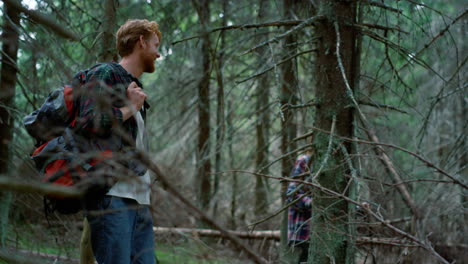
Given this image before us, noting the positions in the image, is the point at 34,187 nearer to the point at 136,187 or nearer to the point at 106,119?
the point at 106,119

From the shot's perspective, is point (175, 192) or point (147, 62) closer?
point (175, 192)

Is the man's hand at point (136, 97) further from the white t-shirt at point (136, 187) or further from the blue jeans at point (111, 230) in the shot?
the blue jeans at point (111, 230)

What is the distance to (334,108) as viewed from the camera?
3.88 m

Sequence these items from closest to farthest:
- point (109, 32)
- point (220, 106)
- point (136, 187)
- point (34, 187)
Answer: point (34, 187) → point (136, 187) → point (109, 32) → point (220, 106)

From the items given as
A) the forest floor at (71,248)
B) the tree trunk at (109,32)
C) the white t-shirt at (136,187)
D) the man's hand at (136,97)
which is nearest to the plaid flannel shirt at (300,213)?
the forest floor at (71,248)

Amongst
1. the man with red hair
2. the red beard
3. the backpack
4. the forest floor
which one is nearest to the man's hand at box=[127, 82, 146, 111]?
the man with red hair

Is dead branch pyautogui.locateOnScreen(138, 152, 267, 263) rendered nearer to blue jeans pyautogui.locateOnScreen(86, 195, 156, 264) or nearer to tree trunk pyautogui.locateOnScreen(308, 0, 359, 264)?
blue jeans pyautogui.locateOnScreen(86, 195, 156, 264)

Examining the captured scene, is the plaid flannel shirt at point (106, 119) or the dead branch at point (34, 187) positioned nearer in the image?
the dead branch at point (34, 187)

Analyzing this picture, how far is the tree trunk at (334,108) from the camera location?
12.4 feet

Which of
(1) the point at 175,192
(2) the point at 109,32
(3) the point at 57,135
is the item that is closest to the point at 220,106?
(2) the point at 109,32

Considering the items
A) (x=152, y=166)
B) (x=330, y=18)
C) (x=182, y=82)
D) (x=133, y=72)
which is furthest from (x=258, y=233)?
(x=152, y=166)

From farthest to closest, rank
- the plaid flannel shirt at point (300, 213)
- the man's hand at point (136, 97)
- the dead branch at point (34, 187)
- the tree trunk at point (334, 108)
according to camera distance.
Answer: the plaid flannel shirt at point (300, 213) → the tree trunk at point (334, 108) → the man's hand at point (136, 97) → the dead branch at point (34, 187)

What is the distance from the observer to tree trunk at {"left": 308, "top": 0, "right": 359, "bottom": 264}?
12.4 feet

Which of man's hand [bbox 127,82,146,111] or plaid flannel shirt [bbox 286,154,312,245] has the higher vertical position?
man's hand [bbox 127,82,146,111]
